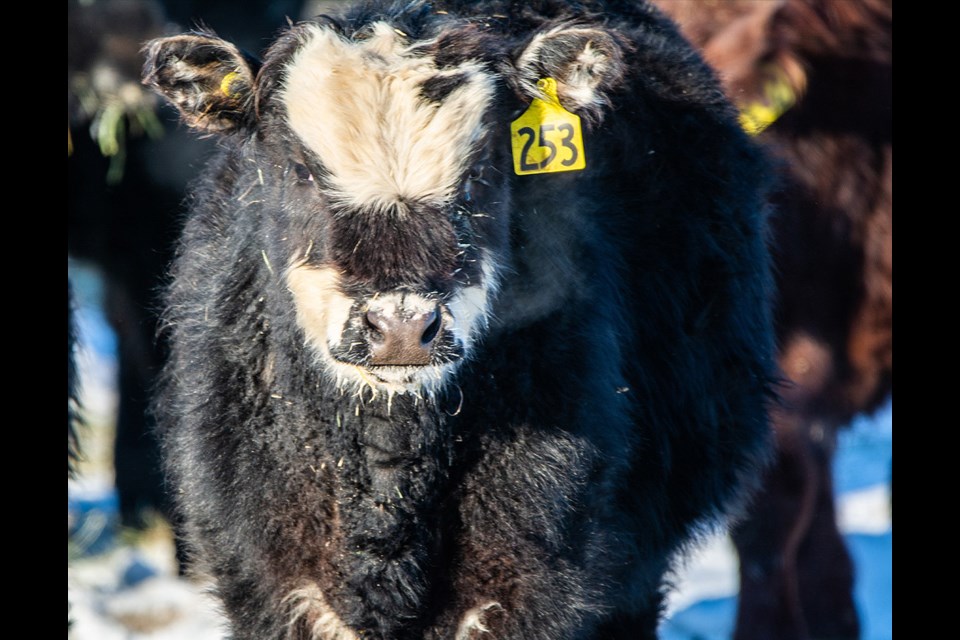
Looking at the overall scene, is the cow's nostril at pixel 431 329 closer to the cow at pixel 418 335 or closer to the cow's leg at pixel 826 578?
the cow at pixel 418 335

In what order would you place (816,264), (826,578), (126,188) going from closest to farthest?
(816,264), (826,578), (126,188)

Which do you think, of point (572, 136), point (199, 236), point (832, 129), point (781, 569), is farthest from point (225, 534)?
point (832, 129)

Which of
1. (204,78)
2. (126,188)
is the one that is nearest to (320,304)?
(204,78)

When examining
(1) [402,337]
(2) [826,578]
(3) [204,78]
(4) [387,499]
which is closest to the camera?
(1) [402,337]

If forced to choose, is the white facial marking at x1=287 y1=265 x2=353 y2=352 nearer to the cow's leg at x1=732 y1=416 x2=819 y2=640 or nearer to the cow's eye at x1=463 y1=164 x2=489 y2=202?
the cow's eye at x1=463 y1=164 x2=489 y2=202

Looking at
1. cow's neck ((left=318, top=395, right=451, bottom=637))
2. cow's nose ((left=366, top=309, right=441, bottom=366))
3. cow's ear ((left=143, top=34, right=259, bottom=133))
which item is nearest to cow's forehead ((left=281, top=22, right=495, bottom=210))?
cow's ear ((left=143, top=34, right=259, bottom=133))

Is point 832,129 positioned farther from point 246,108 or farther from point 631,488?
point 246,108

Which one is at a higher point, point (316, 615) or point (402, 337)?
point (402, 337)

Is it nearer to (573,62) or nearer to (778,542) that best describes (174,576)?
(778,542)

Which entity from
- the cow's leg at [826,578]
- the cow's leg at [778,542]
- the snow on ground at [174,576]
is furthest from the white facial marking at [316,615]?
the cow's leg at [826,578]

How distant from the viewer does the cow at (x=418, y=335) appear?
10.3ft

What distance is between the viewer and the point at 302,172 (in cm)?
332

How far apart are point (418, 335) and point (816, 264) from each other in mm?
3139

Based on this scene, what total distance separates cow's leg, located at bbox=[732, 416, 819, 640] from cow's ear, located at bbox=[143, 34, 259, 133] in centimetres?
310
